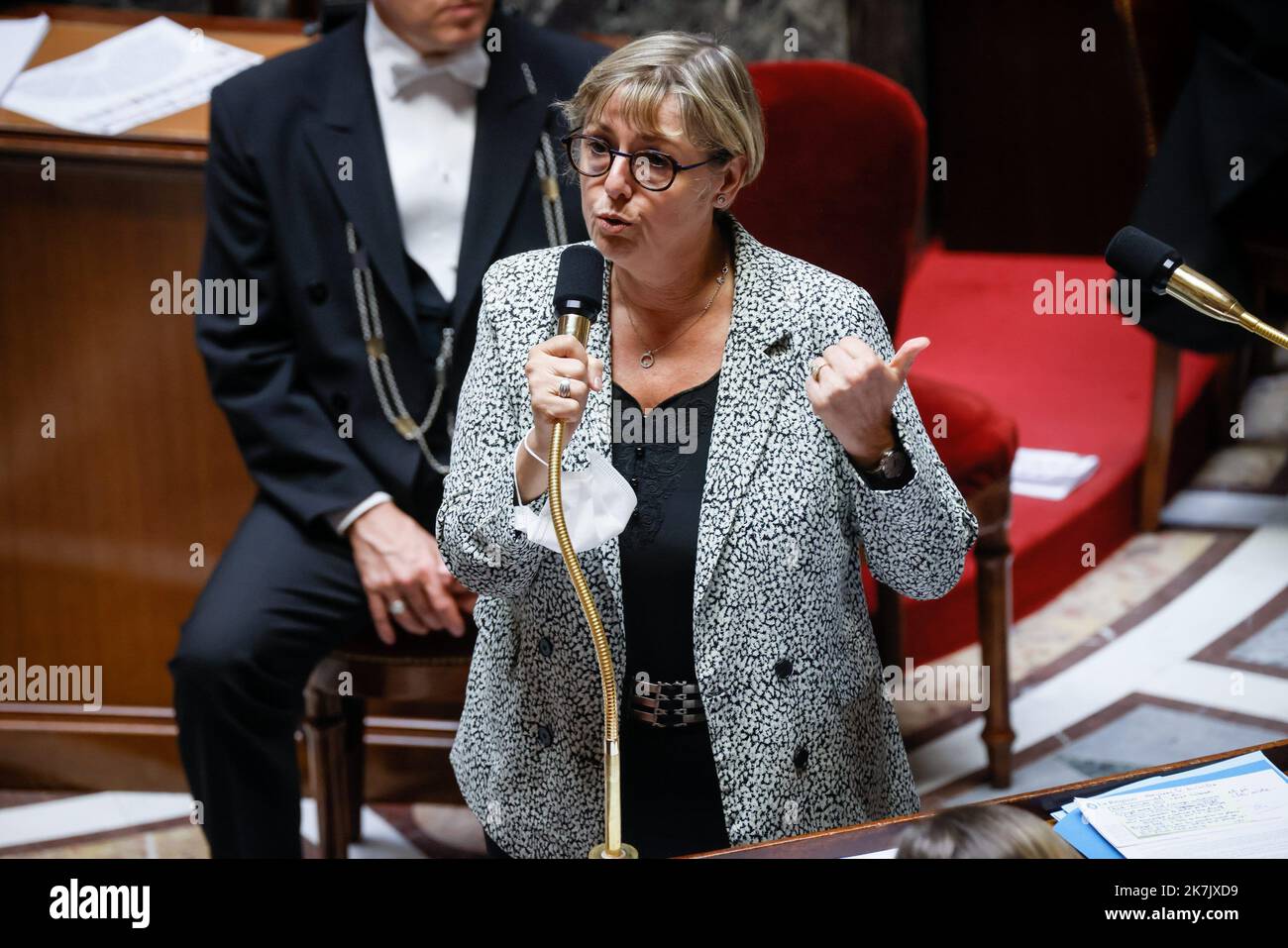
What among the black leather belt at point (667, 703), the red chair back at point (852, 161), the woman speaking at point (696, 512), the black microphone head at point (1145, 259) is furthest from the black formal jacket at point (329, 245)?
the black microphone head at point (1145, 259)

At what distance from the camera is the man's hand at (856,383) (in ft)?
4.80

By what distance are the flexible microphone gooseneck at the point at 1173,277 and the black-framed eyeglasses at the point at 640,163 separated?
0.44 metres

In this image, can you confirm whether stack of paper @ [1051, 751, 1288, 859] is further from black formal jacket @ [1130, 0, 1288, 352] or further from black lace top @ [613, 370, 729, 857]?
black formal jacket @ [1130, 0, 1288, 352]

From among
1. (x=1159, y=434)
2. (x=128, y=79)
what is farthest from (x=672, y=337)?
(x=1159, y=434)

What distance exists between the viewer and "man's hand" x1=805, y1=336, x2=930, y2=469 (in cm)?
146

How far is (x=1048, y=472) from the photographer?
354cm

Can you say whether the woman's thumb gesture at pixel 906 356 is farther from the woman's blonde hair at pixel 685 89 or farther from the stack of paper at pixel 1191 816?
the stack of paper at pixel 1191 816

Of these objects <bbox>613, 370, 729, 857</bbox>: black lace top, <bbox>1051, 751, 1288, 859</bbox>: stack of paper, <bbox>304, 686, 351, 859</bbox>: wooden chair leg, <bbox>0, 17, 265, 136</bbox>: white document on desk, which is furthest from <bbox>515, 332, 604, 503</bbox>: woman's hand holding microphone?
<bbox>0, 17, 265, 136</bbox>: white document on desk

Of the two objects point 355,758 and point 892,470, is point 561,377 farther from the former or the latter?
point 355,758

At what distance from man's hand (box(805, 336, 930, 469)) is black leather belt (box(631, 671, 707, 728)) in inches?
16.6

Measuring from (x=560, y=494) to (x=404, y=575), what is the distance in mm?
917

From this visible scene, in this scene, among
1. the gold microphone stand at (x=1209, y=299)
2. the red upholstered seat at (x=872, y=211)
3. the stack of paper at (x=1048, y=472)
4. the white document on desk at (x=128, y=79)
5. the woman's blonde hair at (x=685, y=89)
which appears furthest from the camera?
the stack of paper at (x=1048, y=472)

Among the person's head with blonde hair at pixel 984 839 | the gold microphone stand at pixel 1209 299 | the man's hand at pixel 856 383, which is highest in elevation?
the gold microphone stand at pixel 1209 299
